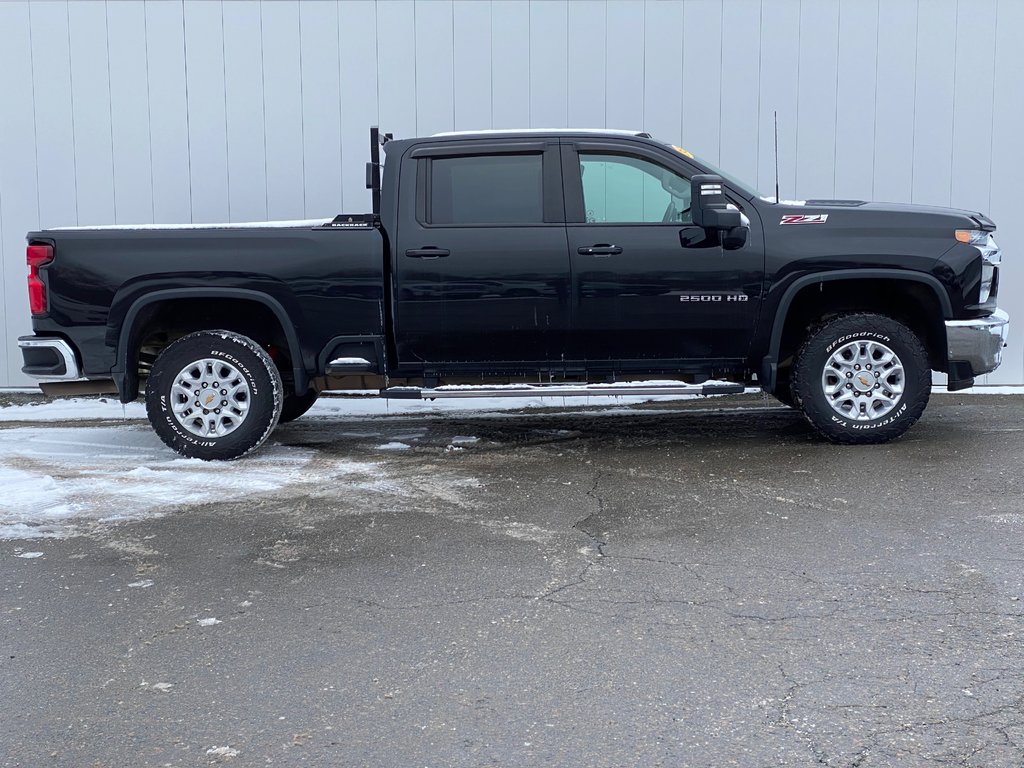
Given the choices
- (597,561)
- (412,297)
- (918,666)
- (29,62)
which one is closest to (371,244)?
(412,297)

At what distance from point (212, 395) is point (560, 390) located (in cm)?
220

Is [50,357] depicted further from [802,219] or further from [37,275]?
[802,219]

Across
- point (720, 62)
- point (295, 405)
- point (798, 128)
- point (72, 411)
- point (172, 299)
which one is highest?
point (720, 62)

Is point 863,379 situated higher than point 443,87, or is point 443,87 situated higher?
point 443,87

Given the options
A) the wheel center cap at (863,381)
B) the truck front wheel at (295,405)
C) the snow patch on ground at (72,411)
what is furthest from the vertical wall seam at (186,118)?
the wheel center cap at (863,381)

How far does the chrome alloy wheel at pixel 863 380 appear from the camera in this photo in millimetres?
6484

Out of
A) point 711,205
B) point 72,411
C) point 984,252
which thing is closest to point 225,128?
point 72,411

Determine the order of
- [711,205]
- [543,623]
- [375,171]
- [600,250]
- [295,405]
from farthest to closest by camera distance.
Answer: [295,405]
[375,171]
[600,250]
[711,205]
[543,623]

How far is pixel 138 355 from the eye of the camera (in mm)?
6645

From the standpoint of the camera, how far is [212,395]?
21.1 feet

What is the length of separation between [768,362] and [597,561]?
272 centimetres

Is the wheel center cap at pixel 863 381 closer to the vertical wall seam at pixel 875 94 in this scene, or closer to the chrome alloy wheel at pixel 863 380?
the chrome alloy wheel at pixel 863 380

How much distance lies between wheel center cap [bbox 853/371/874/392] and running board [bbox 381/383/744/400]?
759 millimetres

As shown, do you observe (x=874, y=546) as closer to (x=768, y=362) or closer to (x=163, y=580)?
(x=768, y=362)
